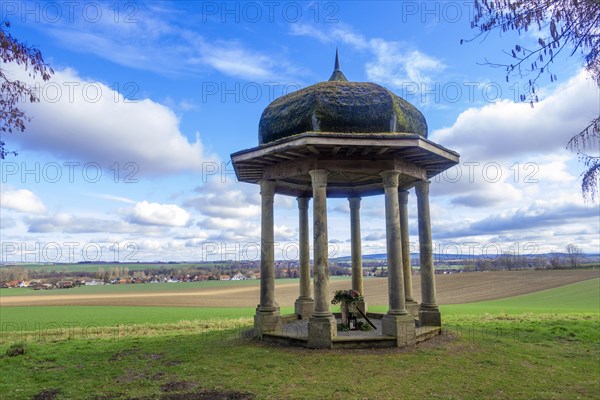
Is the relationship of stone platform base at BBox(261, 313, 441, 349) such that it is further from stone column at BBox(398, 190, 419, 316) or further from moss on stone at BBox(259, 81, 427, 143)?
moss on stone at BBox(259, 81, 427, 143)

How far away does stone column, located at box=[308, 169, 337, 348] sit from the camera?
1336 cm

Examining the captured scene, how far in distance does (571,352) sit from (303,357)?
9074 mm

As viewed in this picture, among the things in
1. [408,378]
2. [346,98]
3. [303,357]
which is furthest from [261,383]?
[346,98]

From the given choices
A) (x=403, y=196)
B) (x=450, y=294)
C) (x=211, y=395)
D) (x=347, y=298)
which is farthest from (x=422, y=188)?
(x=450, y=294)

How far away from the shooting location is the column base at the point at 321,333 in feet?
43.5

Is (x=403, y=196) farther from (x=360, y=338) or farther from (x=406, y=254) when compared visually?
(x=360, y=338)

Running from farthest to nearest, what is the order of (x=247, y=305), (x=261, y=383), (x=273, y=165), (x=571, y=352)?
(x=247, y=305) → (x=273, y=165) → (x=571, y=352) → (x=261, y=383)

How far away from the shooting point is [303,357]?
12352 mm

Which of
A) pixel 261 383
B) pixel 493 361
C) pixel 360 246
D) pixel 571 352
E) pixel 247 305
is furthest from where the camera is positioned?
pixel 247 305

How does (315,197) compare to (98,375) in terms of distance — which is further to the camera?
(315,197)

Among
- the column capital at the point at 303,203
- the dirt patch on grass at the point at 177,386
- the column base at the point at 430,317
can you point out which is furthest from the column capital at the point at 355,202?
the dirt patch on grass at the point at 177,386

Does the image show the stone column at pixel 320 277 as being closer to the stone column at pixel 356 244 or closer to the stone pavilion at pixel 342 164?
the stone pavilion at pixel 342 164

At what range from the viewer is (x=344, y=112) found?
14.6 metres

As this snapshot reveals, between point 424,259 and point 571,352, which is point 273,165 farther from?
point 571,352
